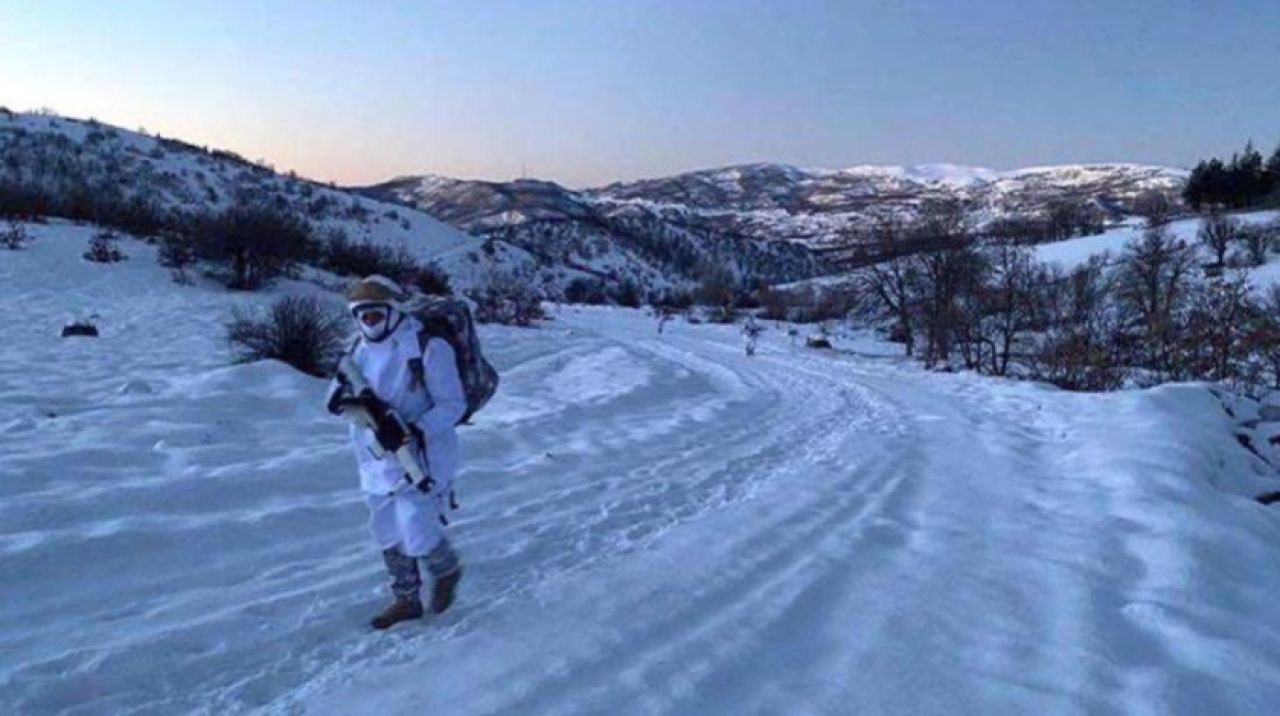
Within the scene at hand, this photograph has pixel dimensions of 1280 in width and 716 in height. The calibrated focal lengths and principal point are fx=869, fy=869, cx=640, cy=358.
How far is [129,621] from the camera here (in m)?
4.42

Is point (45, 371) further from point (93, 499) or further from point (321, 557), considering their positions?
point (321, 557)

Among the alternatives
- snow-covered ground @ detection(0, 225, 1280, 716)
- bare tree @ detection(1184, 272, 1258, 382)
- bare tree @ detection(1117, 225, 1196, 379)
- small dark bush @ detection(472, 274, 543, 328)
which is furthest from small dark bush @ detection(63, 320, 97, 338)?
bare tree @ detection(1117, 225, 1196, 379)

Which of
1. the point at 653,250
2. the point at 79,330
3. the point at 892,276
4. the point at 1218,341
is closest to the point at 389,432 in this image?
the point at 79,330

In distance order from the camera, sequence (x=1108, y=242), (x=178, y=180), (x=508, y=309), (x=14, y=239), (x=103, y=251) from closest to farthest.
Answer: (x=14, y=239) → (x=103, y=251) → (x=508, y=309) → (x=178, y=180) → (x=1108, y=242)

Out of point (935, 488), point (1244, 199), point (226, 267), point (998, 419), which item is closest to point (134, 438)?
point (935, 488)

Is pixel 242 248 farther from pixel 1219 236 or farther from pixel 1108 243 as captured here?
pixel 1108 243

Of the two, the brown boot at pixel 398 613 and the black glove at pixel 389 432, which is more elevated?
the black glove at pixel 389 432

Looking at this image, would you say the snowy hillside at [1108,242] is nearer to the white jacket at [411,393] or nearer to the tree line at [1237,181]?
the tree line at [1237,181]

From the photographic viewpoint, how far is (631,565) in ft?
18.6

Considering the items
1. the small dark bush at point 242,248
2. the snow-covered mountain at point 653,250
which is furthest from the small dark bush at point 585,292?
the small dark bush at point 242,248

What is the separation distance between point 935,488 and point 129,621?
6.80m

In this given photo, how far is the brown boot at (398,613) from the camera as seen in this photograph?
4.52 meters

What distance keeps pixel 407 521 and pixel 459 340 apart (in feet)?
3.34

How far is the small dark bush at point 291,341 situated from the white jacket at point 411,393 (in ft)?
28.6
